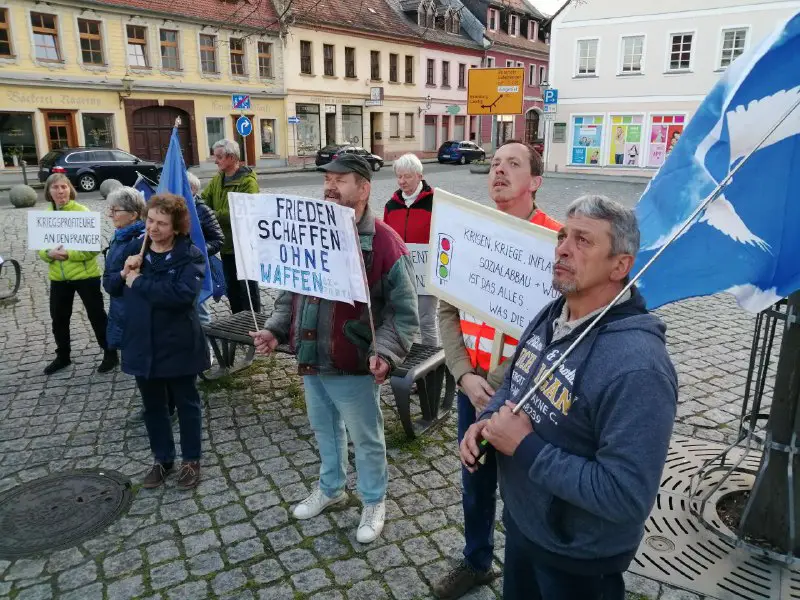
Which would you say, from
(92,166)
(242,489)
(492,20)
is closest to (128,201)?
(242,489)

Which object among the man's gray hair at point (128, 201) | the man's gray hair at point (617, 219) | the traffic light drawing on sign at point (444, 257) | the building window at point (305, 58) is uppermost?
the building window at point (305, 58)

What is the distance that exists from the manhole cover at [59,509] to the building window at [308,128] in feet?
111

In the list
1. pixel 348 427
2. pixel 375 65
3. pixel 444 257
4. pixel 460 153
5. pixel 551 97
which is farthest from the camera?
pixel 375 65

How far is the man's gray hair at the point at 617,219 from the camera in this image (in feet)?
6.10

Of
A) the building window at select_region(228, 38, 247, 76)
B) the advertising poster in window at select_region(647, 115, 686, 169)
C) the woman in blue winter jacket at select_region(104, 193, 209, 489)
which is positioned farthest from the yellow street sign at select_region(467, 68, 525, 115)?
the woman in blue winter jacket at select_region(104, 193, 209, 489)

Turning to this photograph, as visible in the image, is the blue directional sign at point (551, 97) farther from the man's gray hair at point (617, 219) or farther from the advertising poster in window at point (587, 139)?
the man's gray hair at point (617, 219)

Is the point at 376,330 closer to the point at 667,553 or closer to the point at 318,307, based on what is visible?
the point at 318,307

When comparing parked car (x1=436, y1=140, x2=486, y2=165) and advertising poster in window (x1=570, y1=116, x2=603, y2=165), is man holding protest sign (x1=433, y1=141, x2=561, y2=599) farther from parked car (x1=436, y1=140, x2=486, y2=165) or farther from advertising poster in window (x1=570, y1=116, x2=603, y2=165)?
parked car (x1=436, y1=140, x2=486, y2=165)

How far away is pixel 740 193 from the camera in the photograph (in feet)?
8.49

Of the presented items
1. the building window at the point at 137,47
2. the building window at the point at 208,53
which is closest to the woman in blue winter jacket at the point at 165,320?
the building window at the point at 137,47

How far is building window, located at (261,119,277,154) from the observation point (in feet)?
114

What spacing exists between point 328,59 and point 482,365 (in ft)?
123

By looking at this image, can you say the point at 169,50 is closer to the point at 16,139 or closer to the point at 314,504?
the point at 16,139

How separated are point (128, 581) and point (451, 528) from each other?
175cm
